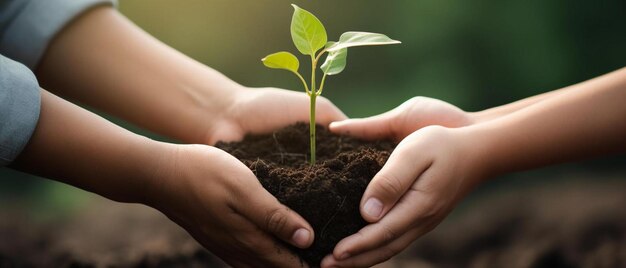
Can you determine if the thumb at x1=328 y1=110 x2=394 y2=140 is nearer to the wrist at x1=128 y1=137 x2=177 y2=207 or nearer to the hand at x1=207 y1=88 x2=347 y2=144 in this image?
the hand at x1=207 y1=88 x2=347 y2=144

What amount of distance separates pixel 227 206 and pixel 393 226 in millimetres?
219

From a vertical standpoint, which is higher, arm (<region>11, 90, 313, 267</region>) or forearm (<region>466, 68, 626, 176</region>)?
forearm (<region>466, 68, 626, 176</region>)

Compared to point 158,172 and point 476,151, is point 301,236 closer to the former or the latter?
point 158,172

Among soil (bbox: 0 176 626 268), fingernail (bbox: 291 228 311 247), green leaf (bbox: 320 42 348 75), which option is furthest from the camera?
soil (bbox: 0 176 626 268)

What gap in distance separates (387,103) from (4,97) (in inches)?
47.5

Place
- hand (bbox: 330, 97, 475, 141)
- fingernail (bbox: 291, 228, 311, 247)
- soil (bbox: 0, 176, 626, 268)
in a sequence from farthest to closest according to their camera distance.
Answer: soil (bbox: 0, 176, 626, 268) → hand (bbox: 330, 97, 475, 141) → fingernail (bbox: 291, 228, 311, 247)

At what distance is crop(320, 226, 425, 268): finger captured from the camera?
795mm

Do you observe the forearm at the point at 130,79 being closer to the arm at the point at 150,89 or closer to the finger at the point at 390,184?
the arm at the point at 150,89

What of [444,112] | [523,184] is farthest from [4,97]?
[523,184]

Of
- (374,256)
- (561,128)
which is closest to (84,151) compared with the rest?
(374,256)

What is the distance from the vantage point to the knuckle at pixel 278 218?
764 millimetres

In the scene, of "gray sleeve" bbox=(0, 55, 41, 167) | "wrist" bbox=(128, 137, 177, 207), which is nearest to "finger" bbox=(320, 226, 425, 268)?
"wrist" bbox=(128, 137, 177, 207)

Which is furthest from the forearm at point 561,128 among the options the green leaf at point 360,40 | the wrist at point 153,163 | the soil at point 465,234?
the soil at point 465,234

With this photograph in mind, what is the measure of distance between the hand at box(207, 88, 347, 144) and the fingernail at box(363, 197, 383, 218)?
1.09 ft
